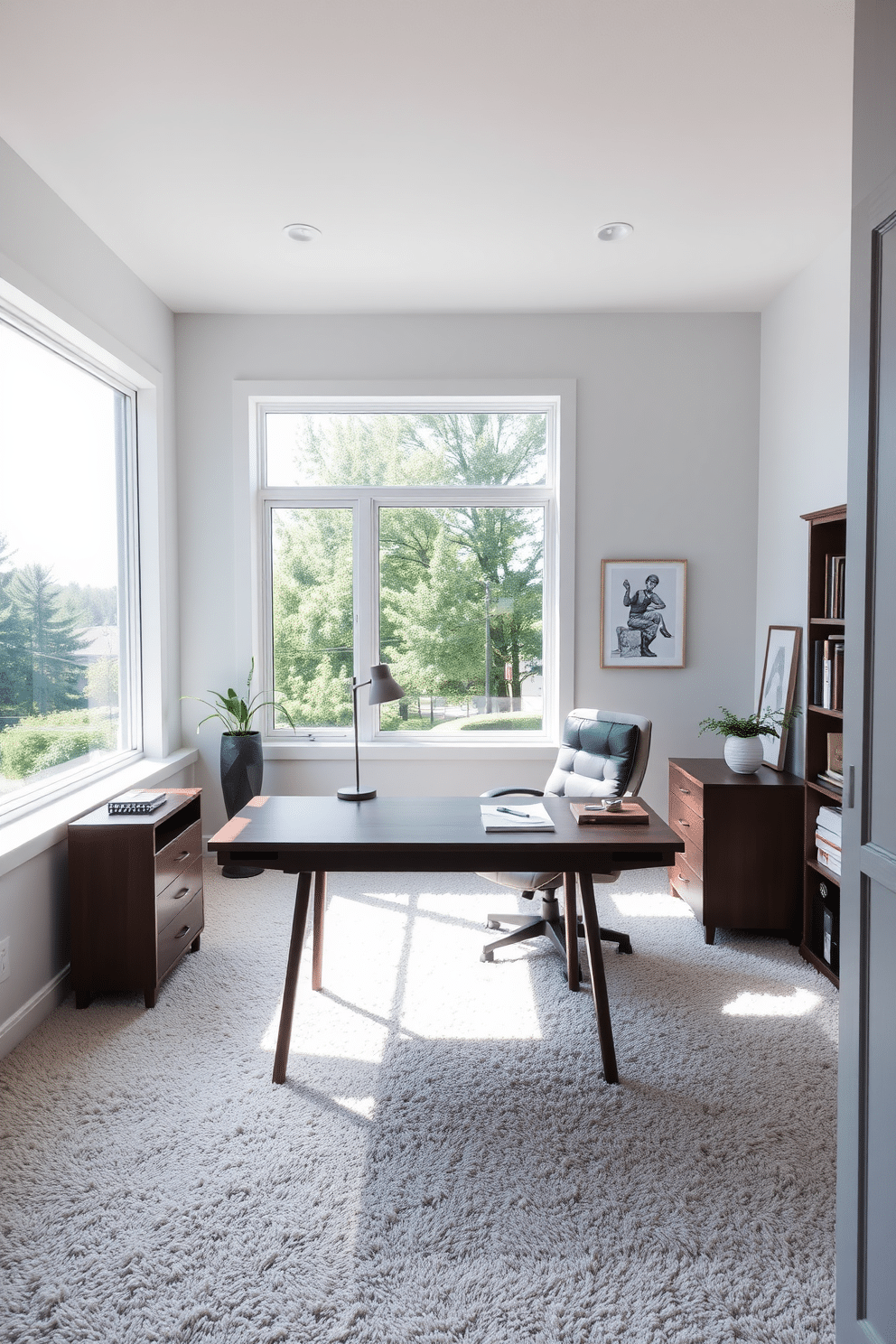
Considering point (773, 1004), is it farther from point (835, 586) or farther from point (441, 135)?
point (441, 135)

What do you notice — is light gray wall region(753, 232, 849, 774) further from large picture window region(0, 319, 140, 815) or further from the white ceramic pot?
large picture window region(0, 319, 140, 815)

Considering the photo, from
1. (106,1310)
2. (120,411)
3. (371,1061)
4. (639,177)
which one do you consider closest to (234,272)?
(120,411)

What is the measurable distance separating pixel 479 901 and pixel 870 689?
2.85 meters

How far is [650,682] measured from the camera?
455cm

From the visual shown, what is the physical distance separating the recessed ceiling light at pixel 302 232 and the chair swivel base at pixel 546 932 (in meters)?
2.95

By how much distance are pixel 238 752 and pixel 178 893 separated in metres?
1.15

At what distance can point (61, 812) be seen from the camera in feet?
10.1

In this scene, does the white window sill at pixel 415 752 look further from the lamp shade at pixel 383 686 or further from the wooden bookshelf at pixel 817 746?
the lamp shade at pixel 383 686

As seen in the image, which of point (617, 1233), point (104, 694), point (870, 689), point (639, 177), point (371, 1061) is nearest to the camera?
point (870, 689)

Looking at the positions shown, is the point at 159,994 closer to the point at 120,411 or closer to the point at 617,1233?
the point at 617,1233

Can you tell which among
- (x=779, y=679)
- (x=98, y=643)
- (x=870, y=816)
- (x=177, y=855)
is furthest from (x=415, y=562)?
(x=870, y=816)

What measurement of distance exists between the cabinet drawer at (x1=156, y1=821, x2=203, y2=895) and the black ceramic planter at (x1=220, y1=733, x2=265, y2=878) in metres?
0.76

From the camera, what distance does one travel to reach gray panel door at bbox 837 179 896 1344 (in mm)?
1357

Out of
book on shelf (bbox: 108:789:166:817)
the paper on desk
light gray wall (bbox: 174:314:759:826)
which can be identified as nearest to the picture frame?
light gray wall (bbox: 174:314:759:826)
